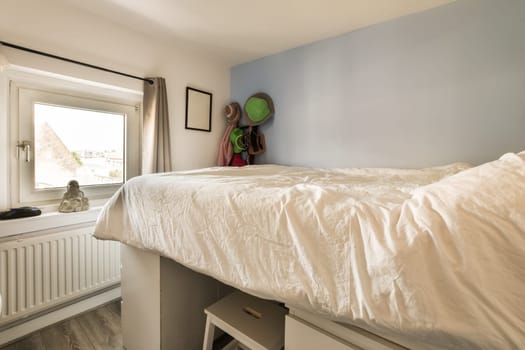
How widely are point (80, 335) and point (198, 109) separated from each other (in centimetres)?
199

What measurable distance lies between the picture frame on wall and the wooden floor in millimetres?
1691

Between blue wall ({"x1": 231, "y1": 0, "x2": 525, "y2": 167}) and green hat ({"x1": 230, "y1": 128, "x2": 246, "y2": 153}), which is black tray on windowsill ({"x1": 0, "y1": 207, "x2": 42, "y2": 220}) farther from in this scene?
blue wall ({"x1": 231, "y1": 0, "x2": 525, "y2": 167})

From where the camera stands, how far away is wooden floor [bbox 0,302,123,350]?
1.41 metres

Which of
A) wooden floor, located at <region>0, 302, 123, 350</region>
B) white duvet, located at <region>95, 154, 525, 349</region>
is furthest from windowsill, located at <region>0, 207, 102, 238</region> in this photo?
white duvet, located at <region>95, 154, 525, 349</region>

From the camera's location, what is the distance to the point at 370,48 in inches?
72.8

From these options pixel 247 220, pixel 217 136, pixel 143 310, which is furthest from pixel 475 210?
pixel 217 136

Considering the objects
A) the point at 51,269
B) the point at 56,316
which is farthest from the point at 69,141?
the point at 56,316

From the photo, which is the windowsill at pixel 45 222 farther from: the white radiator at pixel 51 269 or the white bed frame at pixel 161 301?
the white bed frame at pixel 161 301

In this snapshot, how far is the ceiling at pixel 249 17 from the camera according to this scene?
1566mm

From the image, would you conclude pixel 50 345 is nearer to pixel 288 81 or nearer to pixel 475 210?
pixel 475 210

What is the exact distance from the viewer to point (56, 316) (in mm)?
1594

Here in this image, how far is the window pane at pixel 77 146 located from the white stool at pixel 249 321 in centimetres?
153

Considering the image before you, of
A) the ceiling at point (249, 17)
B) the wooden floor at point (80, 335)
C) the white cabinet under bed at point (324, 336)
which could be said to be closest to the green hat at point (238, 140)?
the ceiling at point (249, 17)

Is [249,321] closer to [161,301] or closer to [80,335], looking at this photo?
[161,301]
